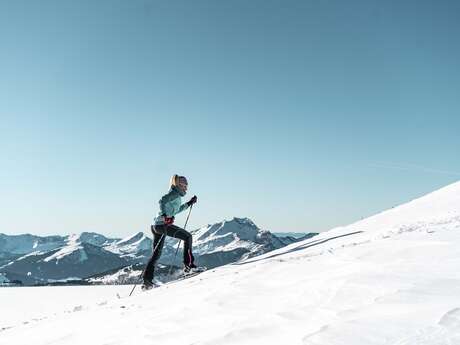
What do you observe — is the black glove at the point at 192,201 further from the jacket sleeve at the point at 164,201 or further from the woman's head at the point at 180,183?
the jacket sleeve at the point at 164,201

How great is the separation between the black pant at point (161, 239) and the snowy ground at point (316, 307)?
346cm

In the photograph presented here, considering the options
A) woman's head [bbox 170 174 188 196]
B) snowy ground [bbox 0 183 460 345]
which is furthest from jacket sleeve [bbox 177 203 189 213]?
snowy ground [bbox 0 183 460 345]

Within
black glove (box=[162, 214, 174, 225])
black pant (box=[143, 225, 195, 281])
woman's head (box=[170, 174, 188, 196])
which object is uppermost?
woman's head (box=[170, 174, 188, 196])

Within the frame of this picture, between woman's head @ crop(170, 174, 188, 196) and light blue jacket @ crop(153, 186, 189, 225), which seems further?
woman's head @ crop(170, 174, 188, 196)

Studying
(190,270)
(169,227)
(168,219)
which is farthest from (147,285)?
(168,219)

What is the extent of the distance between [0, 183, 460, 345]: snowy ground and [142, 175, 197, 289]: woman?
139 inches

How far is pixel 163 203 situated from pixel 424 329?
9217 mm

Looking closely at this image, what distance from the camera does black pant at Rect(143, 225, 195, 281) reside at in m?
12.5

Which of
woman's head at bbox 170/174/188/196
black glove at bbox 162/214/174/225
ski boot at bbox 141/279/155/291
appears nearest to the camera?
ski boot at bbox 141/279/155/291

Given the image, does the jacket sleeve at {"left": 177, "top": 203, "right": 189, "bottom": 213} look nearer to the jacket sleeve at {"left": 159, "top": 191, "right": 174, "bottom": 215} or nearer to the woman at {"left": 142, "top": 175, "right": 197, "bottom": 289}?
the woman at {"left": 142, "top": 175, "right": 197, "bottom": 289}

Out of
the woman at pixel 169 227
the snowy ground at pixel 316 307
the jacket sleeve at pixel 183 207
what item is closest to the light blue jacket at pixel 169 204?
the woman at pixel 169 227

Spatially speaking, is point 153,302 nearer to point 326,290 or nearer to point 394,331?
point 326,290

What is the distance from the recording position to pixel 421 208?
52.2ft

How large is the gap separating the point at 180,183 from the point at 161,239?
1.75 m
